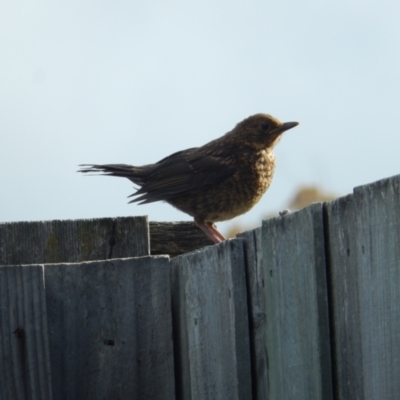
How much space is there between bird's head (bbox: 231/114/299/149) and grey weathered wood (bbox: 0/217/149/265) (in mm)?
3112

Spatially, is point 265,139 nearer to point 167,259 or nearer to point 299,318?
point 167,259

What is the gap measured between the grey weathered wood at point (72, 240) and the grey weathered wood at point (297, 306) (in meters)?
1.42

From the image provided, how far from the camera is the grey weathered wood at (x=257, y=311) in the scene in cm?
256

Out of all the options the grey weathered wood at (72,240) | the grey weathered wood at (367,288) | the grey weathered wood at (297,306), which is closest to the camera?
the grey weathered wood at (367,288)

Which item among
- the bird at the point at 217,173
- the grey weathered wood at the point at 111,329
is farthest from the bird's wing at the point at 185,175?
the grey weathered wood at the point at 111,329

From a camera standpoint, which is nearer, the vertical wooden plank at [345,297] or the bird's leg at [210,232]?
the vertical wooden plank at [345,297]

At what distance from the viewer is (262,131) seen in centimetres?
696

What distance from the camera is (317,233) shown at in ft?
7.31

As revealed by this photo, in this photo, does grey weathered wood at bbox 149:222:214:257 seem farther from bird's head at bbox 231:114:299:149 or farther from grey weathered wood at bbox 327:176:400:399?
bird's head at bbox 231:114:299:149

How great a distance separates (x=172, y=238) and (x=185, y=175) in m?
2.62

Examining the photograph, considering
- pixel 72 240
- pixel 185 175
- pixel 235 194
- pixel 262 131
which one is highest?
pixel 262 131

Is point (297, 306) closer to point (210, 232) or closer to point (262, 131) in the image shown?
point (210, 232)

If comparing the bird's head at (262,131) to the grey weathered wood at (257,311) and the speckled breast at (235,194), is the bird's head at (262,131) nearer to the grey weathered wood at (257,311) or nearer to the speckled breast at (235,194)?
the speckled breast at (235,194)

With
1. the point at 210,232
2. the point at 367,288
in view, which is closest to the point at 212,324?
the point at 367,288
